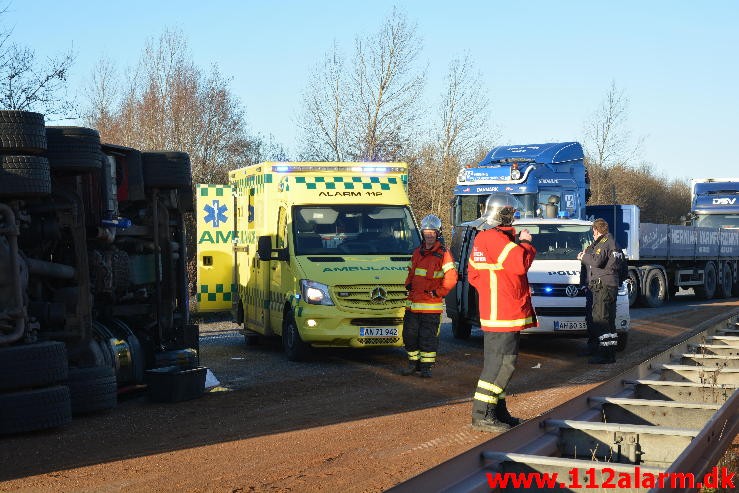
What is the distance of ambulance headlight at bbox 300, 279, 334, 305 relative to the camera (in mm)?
12656

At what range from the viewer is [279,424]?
8688 millimetres

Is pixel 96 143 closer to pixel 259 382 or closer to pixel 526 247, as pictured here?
pixel 259 382

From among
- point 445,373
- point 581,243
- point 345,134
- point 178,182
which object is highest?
point 345,134

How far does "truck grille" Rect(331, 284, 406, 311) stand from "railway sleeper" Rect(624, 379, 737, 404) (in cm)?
550

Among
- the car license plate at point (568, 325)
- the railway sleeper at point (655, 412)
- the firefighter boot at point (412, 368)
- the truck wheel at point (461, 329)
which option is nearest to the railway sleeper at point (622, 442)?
the railway sleeper at point (655, 412)

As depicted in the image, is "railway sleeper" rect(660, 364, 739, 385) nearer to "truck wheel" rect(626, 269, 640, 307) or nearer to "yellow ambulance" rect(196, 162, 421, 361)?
"yellow ambulance" rect(196, 162, 421, 361)

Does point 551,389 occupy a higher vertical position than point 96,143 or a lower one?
lower

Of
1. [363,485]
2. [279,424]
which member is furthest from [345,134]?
[363,485]

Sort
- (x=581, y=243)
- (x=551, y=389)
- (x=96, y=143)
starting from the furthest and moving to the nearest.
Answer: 1. (x=581, y=243)
2. (x=551, y=389)
3. (x=96, y=143)

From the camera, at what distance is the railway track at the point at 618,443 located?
4789 millimetres

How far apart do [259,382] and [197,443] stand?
11.7ft

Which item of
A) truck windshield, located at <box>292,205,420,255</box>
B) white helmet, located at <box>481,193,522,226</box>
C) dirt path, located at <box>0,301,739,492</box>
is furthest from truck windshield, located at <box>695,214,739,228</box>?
white helmet, located at <box>481,193,522,226</box>

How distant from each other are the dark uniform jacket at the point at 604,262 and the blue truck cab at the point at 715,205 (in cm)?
1973

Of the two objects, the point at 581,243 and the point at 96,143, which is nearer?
the point at 96,143
